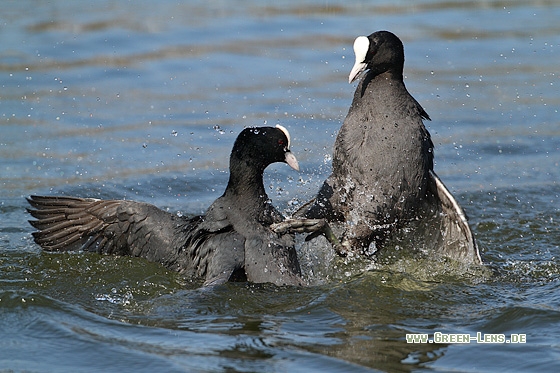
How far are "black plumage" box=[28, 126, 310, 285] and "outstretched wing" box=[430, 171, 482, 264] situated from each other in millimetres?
1103

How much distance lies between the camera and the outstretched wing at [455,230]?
5445 millimetres

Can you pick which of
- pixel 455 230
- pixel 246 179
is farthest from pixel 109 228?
pixel 455 230

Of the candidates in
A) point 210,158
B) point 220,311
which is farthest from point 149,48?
point 220,311

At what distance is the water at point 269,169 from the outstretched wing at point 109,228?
98 millimetres

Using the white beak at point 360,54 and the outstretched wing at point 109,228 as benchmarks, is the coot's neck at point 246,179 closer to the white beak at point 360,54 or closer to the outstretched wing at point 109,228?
the outstretched wing at point 109,228

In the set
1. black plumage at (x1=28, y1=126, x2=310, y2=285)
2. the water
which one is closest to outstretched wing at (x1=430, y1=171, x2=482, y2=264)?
the water

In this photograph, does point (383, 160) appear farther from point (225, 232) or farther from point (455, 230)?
point (225, 232)

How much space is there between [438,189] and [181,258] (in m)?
1.64

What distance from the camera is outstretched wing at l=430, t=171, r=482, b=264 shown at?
5.45 metres

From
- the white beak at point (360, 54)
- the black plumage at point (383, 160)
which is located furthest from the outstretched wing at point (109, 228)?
the white beak at point (360, 54)

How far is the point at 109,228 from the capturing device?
17.8 ft

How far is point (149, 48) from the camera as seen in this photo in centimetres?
1089

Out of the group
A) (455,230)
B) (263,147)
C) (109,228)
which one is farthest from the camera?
(455,230)

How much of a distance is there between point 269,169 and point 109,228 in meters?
2.48
